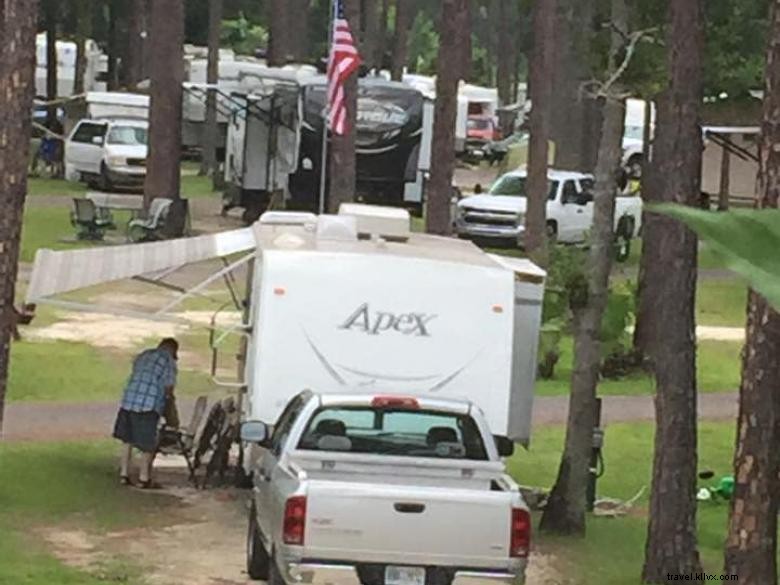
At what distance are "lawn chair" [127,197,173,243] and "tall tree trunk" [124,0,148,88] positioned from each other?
24.7 meters

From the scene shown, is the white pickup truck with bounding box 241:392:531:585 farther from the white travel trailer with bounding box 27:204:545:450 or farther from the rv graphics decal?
the rv graphics decal

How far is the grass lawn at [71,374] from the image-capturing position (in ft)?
63.8

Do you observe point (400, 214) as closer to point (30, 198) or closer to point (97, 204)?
point (97, 204)

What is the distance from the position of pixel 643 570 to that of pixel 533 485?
383 centimetres

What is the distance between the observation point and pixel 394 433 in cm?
1091

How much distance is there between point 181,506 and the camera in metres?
14.4

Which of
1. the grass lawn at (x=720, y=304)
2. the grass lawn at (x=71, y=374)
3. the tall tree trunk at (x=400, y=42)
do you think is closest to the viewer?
the grass lawn at (x=71, y=374)

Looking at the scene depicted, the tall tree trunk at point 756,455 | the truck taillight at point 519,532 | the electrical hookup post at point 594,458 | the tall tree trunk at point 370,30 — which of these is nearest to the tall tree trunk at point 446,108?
the electrical hookup post at point 594,458

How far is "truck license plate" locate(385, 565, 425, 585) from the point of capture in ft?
32.1

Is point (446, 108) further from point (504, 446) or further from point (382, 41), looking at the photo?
point (382, 41)

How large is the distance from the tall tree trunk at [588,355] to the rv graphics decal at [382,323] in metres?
2.01

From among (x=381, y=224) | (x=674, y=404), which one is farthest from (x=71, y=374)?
(x=674, y=404)

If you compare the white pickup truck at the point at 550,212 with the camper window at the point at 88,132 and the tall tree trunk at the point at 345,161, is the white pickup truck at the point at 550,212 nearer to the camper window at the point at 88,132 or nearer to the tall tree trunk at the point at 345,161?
the tall tree trunk at the point at 345,161

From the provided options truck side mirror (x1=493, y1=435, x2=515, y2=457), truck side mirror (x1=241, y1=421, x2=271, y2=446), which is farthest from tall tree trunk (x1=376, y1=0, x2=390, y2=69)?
truck side mirror (x1=241, y1=421, x2=271, y2=446)
